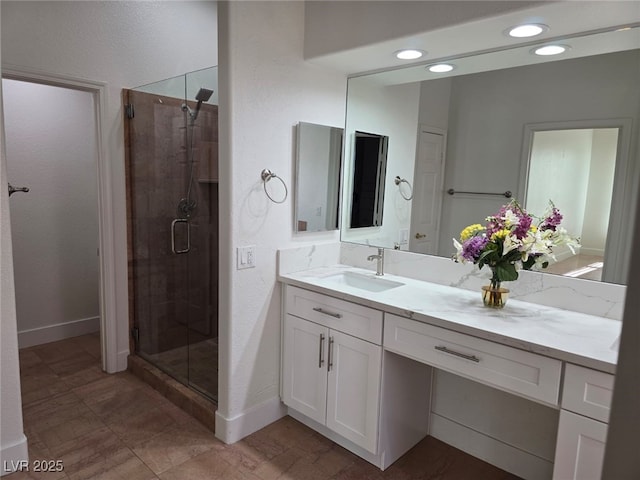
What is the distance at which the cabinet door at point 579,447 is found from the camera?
142 centimetres

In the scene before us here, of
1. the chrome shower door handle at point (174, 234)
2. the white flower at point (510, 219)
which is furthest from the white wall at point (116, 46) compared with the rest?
the white flower at point (510, 219)

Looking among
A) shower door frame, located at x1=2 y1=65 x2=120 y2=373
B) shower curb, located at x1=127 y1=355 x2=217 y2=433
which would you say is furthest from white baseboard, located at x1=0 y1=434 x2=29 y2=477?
shower door frame, located at x1=2 y1=65 x2=120 y2=373

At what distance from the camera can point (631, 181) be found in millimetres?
1785

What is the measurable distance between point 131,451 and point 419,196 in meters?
2.10

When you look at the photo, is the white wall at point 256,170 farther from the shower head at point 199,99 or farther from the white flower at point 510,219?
the white flower at point 510,219

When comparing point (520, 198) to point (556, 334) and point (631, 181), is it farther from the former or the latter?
point (556, 334)

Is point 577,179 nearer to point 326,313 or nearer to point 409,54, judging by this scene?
point 409,54

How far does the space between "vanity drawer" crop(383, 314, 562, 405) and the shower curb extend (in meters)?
1.20

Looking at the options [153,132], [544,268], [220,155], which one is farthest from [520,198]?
[153,132]

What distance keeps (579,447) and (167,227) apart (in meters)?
2.63

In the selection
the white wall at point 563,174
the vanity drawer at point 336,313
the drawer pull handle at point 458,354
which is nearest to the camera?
the drawer pull handle at point 458,354

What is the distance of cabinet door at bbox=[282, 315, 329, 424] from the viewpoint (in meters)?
2.28

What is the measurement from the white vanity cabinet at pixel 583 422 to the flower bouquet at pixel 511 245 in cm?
51

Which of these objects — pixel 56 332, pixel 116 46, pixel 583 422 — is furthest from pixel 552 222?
pixel 56 332
